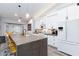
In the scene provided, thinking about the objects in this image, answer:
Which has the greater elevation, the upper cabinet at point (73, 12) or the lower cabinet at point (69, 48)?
the upper cabinet at point (73, 12)

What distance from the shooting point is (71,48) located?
430 centimetres

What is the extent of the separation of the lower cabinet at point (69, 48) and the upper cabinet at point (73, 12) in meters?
1.14

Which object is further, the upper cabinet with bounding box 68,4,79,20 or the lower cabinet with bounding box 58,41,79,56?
the upper cabinet with bounding box 68,4,79,20

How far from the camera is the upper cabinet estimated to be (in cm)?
414

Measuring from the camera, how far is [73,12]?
171 inches

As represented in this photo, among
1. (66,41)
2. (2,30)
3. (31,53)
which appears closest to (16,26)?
(2,30)

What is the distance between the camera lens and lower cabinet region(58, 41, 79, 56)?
4.01m

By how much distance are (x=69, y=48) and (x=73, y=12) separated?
62.4 inches

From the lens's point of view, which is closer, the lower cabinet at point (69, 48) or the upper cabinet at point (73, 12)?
the lower cabinet at point (69, 48)

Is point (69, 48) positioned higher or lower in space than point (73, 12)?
lower

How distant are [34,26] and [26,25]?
252 centimetres

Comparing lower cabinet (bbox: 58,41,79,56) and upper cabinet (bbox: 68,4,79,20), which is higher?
upper cabinet (bbox: 68,4,79,20)

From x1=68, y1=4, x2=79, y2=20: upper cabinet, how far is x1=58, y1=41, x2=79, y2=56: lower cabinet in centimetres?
114

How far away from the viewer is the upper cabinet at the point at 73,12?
4.14 metres
